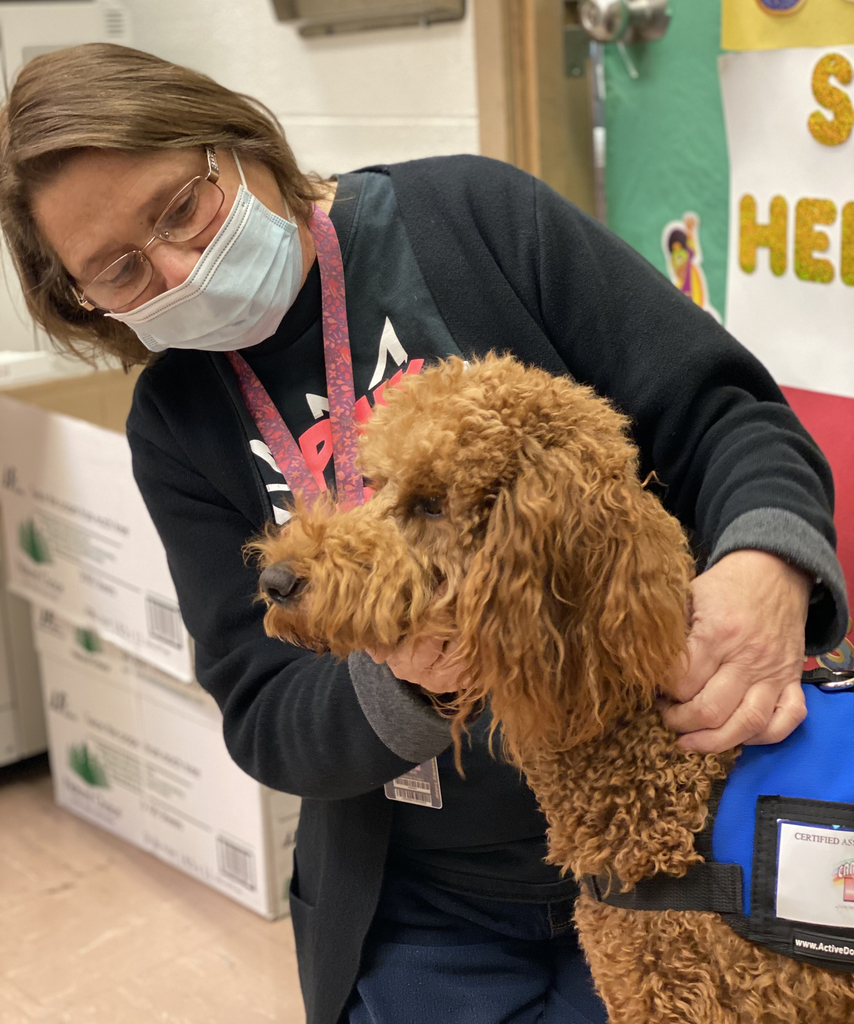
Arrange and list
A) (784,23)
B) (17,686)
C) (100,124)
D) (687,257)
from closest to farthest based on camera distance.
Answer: (100,124) < (784,23) < (687,257) < (17,686)

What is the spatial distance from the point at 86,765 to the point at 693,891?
2.08 m

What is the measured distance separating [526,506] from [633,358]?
38 centimetres

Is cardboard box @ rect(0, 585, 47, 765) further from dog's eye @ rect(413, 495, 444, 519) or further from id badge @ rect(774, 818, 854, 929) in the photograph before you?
id badge @ rect(774, 818, 854, 929)

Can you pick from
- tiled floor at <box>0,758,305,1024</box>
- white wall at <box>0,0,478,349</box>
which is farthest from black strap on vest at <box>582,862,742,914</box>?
white wall at <box>0,0,478,349</box>

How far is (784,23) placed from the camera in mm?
1668

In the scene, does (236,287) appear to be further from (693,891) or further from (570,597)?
(693,891)

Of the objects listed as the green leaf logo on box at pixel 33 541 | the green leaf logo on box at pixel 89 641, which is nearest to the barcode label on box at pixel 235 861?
the green leaf logo on box at pixel 89 641

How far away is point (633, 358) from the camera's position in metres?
1.25

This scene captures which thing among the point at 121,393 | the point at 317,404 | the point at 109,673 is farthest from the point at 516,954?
the point at 121,393

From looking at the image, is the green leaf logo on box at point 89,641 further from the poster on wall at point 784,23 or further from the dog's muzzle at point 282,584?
the poster on wall at point 784,23

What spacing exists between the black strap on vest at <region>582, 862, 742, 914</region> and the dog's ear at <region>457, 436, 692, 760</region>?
0.52 ft

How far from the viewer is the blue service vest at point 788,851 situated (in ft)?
3.09

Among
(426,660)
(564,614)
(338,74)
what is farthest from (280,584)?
(338,74)

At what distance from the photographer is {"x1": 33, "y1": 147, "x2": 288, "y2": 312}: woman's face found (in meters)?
1.20
